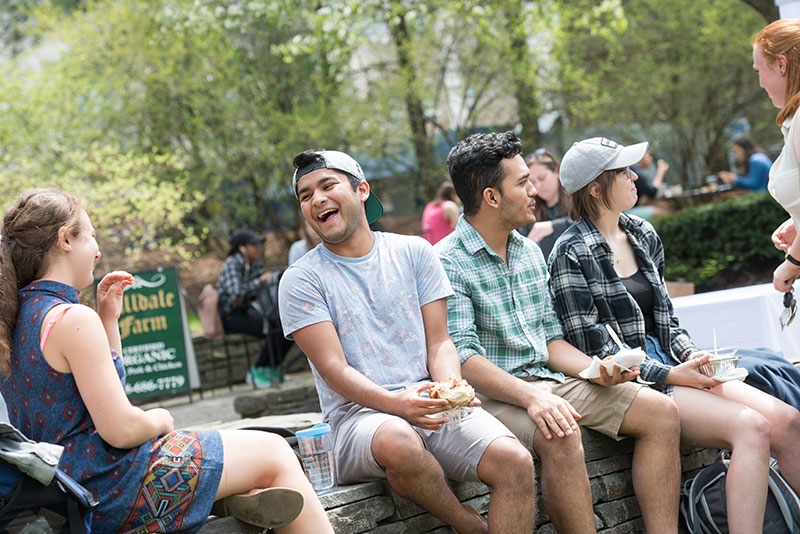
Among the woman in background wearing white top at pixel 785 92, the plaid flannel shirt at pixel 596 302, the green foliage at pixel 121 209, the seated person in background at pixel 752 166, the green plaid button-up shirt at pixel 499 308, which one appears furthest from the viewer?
the seated person in background at pixel 752 166

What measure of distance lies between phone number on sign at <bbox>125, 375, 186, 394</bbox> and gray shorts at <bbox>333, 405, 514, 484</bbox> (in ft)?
19.5

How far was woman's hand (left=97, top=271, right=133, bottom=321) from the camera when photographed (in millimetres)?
3389

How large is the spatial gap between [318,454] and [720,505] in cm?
170

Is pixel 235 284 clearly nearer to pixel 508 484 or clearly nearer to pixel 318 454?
pixel 318 454

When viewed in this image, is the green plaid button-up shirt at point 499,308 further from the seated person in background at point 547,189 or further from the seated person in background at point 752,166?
the seated person in background at point 752,166

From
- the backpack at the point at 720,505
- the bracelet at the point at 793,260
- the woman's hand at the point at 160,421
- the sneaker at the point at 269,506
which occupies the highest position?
the bracelet at the point at 793,260

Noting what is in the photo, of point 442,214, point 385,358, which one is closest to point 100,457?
point 385,358

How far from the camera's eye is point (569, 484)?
12.0 feet

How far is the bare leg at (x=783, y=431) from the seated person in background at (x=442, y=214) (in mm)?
5123

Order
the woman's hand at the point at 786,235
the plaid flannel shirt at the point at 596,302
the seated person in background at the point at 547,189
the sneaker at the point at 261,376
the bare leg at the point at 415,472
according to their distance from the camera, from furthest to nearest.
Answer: the sneaker at the point at 261,376 < the seated person in background at the point at 547,189 < the woman's hand at the point at 786,235 < the plaid flannel shirt at the point at 596,302 < the bare leg at the point at 415,472

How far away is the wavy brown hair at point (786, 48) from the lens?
3992mm

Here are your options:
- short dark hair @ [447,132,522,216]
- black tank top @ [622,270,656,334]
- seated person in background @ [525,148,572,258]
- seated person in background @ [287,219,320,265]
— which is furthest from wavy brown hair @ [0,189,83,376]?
seated person in background @ [287,219,320,265]

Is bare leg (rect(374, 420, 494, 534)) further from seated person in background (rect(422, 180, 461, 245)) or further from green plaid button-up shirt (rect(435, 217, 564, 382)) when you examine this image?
seated person in background (rect(422, 180, 461, 245))

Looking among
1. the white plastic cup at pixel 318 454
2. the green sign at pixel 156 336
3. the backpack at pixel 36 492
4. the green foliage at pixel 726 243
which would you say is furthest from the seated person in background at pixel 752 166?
the backpack at pixel 36 492
